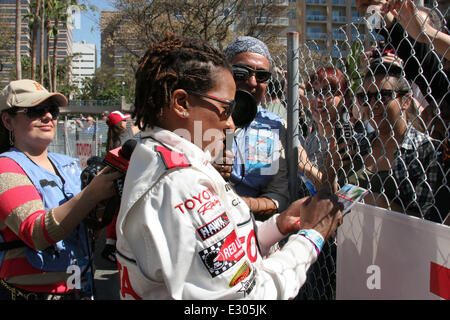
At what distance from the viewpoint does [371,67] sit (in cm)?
176

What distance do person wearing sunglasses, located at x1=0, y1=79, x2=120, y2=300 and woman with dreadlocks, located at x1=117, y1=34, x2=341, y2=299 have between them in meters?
0.49

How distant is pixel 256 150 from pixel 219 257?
112 cm

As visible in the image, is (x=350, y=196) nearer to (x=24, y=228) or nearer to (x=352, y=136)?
(x=352, y=136)

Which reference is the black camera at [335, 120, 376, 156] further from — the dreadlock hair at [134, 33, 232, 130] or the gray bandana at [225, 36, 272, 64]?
the dreadlock hair at [134, 33, 232, 130]

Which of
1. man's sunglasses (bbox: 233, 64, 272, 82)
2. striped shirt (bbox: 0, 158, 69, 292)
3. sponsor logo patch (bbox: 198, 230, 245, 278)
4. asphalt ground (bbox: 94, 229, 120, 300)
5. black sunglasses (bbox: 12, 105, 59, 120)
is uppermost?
man's sunglasses (bbox: 233, 64, 272, 82)

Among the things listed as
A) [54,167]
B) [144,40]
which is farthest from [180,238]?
[144,40]

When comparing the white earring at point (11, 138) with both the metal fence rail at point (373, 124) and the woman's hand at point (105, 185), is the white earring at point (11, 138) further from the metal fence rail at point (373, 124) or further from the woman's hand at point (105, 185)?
the metal fence rail at point (373, 124)

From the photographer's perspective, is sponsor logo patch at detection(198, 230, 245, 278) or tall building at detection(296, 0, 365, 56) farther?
tall building at detection(296, 0, 365, 56)

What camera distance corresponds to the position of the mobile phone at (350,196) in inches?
56.6

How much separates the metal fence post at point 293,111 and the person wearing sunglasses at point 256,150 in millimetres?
50

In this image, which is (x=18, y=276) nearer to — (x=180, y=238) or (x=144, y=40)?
(x=180, y=238)

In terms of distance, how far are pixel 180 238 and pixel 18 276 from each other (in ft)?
4.33

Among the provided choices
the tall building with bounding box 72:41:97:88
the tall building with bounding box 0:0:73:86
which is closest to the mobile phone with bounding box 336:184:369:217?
the tall building with bounding box 0:0:73:86

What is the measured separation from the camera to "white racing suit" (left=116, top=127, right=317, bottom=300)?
1.05 meters
